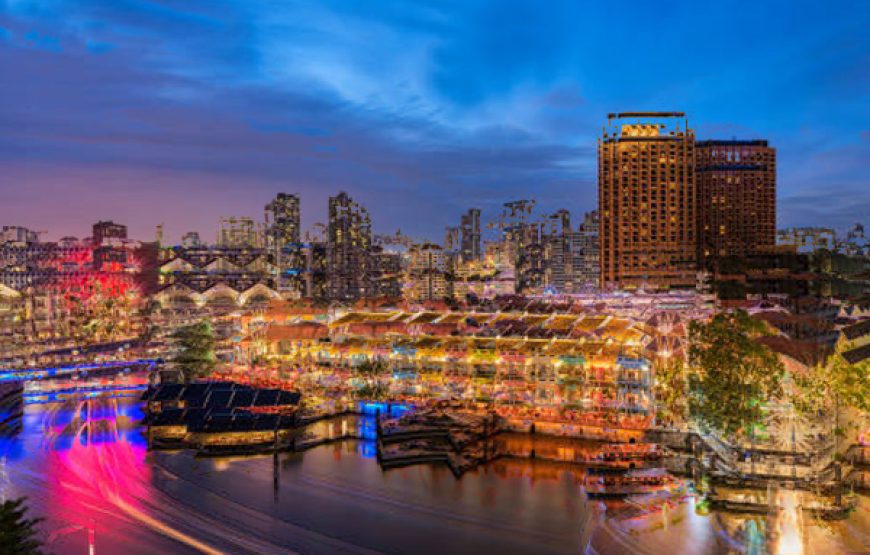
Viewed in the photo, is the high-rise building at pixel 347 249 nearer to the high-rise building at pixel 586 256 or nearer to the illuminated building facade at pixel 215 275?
the illuminated building facade at pixel 215 275

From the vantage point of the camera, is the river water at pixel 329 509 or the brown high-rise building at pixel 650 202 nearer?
the river water at pixel 329 509

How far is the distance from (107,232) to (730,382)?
4992 centimetres

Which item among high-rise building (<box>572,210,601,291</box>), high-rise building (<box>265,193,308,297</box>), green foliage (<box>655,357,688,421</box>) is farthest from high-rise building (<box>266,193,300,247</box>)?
green foliage (<box>655,357,688,421</box>)

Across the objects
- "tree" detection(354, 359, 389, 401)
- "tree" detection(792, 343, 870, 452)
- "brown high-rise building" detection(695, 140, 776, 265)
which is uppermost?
"brown high-rise building" detection(695, 140, 776, 265)

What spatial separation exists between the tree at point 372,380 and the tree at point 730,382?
370 inches

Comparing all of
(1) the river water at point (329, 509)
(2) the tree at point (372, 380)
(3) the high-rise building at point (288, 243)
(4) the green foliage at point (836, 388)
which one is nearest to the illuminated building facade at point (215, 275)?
(3) the high-rise building at point (288, 243)

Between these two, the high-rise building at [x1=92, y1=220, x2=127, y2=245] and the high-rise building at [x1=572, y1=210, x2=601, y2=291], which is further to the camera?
the high-rise building at [x1=572, y1=210, x2=601, y2=291]

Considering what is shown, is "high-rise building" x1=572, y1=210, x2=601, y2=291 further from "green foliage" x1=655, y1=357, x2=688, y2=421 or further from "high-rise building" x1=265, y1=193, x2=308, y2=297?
"green foliage" x1=655, y1=357, x2=688, y2=421

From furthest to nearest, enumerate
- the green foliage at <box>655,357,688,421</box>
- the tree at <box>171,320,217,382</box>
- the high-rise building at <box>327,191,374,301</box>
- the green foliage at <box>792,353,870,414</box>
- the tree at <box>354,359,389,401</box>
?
the high-rise building at <box>327,191,374,301</box> → the tree at <box>171,320,217,382</box> → the tree at <box>354,359,389,401</box> → the green foliage at <box>655,357,688,421</box> → the green foliage at <box>792,353,870,414</box>

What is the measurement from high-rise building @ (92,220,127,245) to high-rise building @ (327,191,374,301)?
1600cm

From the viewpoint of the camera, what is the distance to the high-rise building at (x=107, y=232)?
52000mm

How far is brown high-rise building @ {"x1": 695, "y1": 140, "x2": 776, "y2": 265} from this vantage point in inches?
1913

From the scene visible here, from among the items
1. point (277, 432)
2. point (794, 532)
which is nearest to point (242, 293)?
point (277, 432)

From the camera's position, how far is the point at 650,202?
42.9 m
